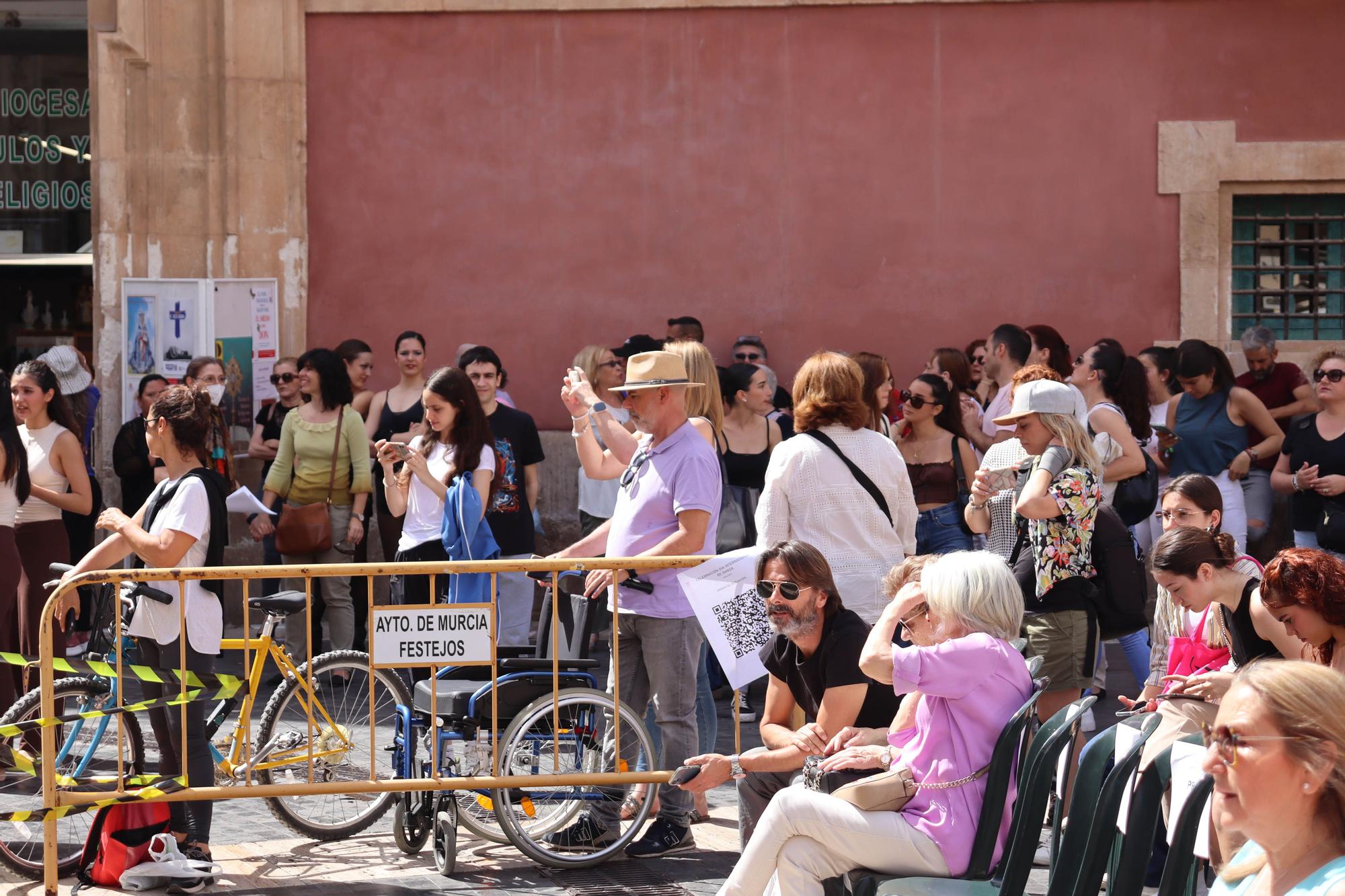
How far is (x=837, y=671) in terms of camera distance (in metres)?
5.14

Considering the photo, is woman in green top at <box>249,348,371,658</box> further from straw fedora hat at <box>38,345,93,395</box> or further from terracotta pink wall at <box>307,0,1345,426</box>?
terracotta pink wall at <box>307,0,1345,426</box>

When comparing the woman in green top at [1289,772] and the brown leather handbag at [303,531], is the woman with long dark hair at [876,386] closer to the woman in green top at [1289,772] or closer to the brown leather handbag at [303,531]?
the brown leather handbag at [303,531]

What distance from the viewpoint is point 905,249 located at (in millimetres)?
12375

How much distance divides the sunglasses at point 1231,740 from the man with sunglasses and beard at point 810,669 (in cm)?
210

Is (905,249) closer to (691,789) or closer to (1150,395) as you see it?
(1150,395)

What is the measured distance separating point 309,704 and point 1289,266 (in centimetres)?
863

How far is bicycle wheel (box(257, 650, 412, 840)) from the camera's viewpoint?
638cm

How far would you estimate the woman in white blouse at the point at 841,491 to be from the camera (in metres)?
6.35

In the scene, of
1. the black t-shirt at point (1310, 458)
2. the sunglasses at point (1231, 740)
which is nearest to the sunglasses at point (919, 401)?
the black t-shirt at point (1310, 458)

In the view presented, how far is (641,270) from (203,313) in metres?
3.07

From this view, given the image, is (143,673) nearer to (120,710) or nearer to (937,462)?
(120,710)

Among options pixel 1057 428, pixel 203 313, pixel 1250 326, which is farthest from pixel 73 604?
pixel 1250 326

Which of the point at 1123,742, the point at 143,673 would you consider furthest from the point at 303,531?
the point at 1123,742

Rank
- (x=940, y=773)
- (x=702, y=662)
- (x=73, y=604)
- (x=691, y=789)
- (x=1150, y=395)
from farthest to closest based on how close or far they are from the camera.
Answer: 1. (x=1150, y=395)
2. (x=702, y=662)
3. (x=73, y=604)
4. (x=691, y=789)
5. (x=940, y=773)
